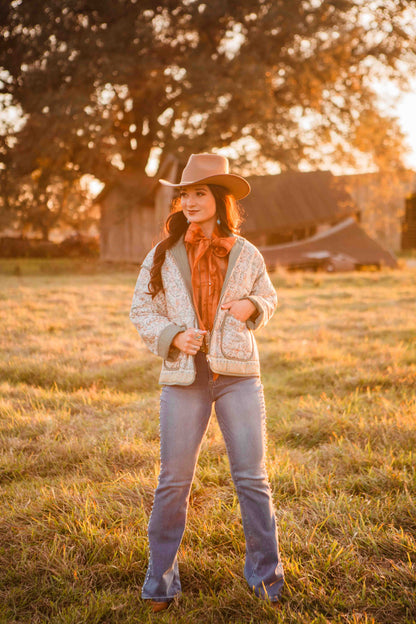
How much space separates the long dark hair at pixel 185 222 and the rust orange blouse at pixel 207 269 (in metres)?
0.09

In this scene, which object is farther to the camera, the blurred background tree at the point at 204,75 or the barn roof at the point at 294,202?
the barn roof at the point at 294,202

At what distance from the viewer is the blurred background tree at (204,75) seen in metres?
18.0

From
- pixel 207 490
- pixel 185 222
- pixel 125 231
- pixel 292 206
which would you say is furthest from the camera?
pixel 125 231

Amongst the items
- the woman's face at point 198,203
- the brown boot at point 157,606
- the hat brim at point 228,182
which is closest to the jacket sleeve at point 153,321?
the woman's face at point 198,203

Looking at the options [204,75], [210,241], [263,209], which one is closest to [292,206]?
[263,209]

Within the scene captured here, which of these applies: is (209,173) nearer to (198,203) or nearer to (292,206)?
(198,203)

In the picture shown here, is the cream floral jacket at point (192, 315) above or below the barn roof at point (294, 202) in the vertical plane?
below

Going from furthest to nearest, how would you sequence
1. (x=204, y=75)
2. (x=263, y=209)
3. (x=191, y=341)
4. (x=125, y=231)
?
(x=125, y=231), (x=263, y=209), (x=204, y=75), (x=191, y=341)

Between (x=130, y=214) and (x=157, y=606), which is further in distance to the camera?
(x=130, y=214)

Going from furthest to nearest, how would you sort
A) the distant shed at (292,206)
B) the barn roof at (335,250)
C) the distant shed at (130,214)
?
A: the distant shed at (130,214)
the distant shed at (292,206)
the barn roof at (335,250)

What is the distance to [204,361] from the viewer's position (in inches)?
102

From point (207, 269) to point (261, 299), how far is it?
0.32 metres

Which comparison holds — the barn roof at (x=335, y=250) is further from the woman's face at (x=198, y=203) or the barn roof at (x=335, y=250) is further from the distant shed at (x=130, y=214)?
the woman's face at (x=198, y=203)

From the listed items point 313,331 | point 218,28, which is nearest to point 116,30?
point 218,28
